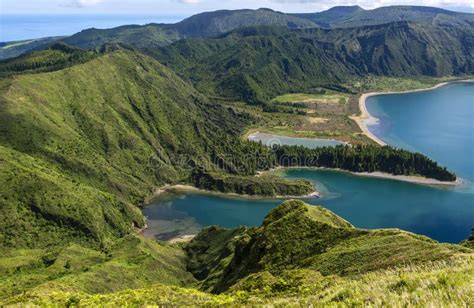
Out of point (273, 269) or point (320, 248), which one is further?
point (320, 248)

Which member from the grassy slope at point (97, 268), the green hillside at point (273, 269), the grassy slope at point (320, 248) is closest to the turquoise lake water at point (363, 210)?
the green hillside at point (273, 269)

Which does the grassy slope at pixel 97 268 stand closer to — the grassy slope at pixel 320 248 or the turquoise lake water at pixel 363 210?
the grassy slope at pixel 320 248

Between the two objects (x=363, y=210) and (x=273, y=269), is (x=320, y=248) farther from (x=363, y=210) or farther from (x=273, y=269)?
(x=363, y=210)

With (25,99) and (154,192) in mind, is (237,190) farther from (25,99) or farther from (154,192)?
(25,99)

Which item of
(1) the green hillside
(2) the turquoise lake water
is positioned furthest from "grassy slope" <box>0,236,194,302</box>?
(2) the turquoise lake water

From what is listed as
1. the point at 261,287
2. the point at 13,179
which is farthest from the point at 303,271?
the point at 13,179

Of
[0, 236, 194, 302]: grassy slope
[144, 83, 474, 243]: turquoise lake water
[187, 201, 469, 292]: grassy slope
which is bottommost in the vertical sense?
[144, 83, 474, 243]: turquoise lake water

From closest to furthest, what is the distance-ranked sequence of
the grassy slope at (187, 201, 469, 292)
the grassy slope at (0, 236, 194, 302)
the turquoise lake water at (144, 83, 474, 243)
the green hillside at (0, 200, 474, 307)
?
the green hillside at (0, 200, 474, 307), the grassy slope at (187, 201, 469, 292), the grassy slope at (0, 236, 194, 302), the turquoise lake water at (144, 83, 474, 243)

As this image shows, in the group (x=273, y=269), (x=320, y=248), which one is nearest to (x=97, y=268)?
(x=273, y=269)

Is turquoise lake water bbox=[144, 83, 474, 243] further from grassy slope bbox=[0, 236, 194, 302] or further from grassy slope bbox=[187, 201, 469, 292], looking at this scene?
grassy slope bbox=[187, 201, 469, 292]
